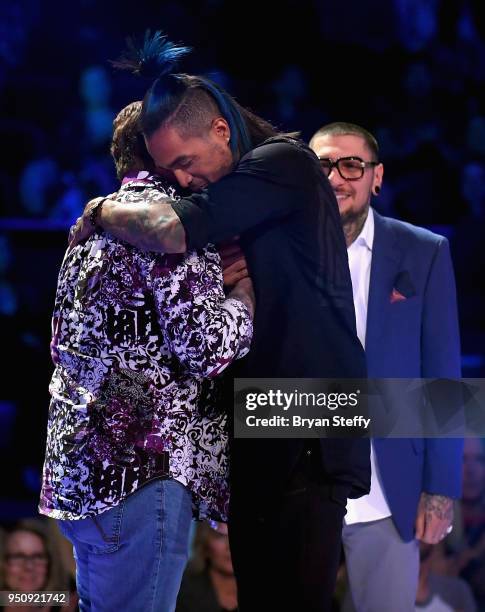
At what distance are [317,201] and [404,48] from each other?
3001mm

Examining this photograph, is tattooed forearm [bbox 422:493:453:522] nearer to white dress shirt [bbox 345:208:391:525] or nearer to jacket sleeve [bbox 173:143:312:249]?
white dress shirt [bbox 345:208:391:525]

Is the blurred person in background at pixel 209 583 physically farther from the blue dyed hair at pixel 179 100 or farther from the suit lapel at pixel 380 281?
the blue dyed hair at pixel 179 100

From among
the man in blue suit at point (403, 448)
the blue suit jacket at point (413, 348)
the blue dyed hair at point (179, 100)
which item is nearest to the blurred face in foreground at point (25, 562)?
the man in blue suit at point (403, 448)

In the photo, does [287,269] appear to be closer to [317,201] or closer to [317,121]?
[317,201]

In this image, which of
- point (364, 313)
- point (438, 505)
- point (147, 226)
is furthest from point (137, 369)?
point (438, 505)

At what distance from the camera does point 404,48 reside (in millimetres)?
4402

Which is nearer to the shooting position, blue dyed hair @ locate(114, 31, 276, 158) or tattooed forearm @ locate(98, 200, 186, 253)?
tattooed forearm @ locate(98, 200, 186, 253)

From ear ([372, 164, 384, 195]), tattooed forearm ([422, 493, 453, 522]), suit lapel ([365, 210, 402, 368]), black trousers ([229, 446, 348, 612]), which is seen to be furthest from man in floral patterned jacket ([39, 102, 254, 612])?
ear ([372, 164, 384, 195])

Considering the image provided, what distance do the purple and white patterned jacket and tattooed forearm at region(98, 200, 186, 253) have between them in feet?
0.09

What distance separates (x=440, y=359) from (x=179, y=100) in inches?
39.1

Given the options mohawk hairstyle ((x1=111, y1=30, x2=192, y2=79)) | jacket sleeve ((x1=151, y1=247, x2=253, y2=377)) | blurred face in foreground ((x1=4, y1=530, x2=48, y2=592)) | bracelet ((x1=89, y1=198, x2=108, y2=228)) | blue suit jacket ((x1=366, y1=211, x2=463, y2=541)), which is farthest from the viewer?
blurred face in foreground ((x1=4, y1=530, x2=48, y2=592))

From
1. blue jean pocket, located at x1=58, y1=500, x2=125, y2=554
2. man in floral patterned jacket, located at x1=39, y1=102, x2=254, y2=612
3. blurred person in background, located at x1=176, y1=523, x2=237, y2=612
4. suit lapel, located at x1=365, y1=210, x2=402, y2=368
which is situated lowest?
blurred person in background, located at x1=176, y1=523, x2=237, y2=612

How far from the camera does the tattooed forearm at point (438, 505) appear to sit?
7.34 ft

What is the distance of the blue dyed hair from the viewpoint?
166 cm
